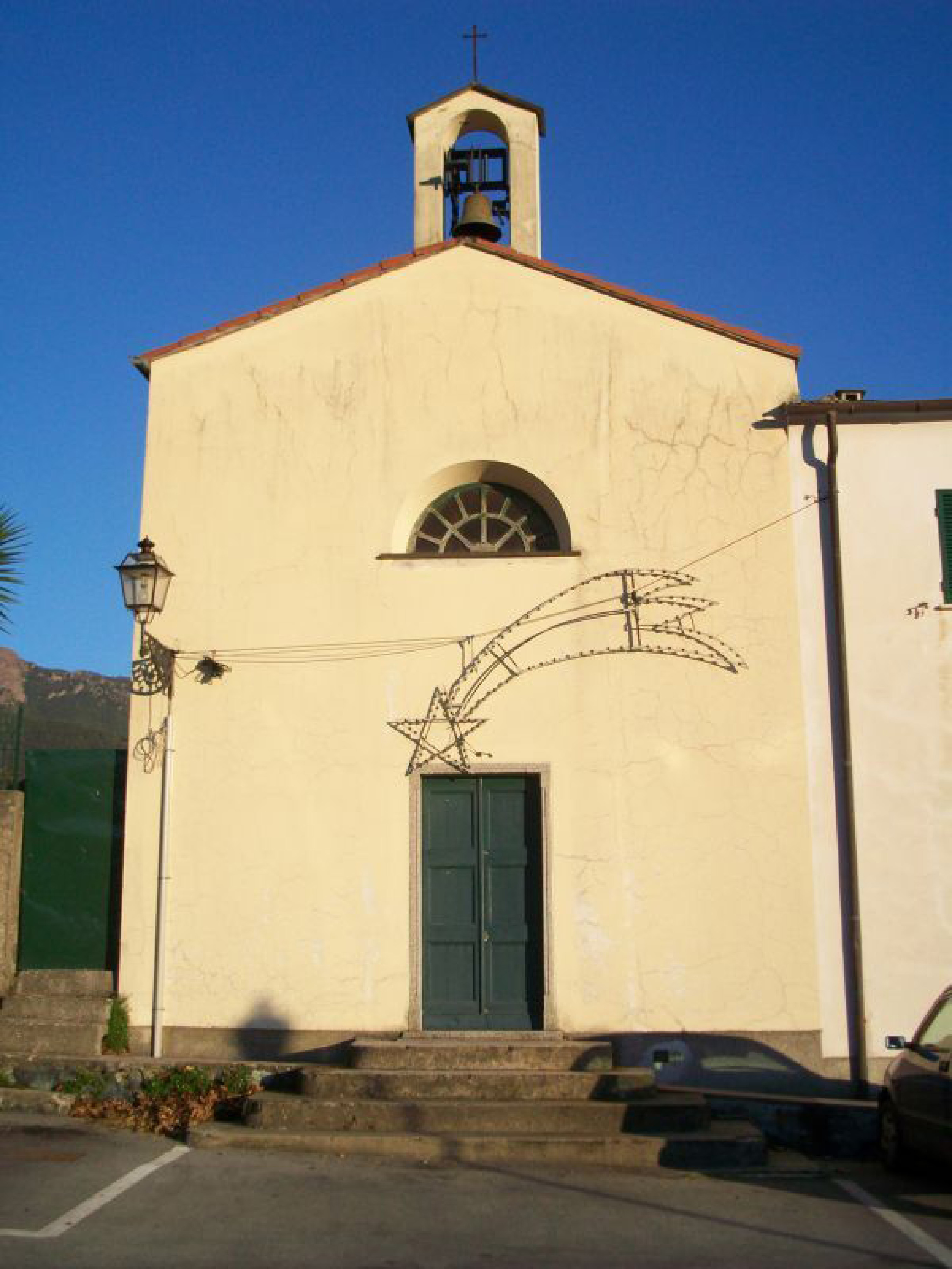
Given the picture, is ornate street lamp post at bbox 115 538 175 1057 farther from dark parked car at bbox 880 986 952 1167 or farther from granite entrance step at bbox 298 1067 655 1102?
dark parked car at bbox 880 986 952 1167

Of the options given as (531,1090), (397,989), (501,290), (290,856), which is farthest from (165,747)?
(501,290)

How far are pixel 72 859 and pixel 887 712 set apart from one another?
24.9 feet

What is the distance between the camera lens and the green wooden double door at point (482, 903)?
36.3ft

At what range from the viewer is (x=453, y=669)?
11492mm

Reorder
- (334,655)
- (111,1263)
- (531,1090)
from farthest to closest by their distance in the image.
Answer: (334,655) < (531,1090) < (111,1263)

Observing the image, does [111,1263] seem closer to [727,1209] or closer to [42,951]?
[727,1209]

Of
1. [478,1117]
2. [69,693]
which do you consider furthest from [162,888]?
[69,693]

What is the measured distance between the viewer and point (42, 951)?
38.2ft

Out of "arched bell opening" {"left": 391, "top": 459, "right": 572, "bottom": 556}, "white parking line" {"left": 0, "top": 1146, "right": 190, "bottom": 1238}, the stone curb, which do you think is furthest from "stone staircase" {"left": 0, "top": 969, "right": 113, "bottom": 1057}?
"arched bell opening" {"left": 391, "top": 459, "right": 572, "bottom": 556}

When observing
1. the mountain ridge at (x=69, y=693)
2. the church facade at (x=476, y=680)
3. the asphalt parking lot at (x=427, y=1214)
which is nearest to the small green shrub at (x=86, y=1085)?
the church facade at (x=476, y=680)

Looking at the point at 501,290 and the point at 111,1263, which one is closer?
the point at 111,1263

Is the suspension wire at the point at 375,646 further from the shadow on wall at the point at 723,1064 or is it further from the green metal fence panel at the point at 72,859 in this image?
the shadow on wall at the point at 723,1064

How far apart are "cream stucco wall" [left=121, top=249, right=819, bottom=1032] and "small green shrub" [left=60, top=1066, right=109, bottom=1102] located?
783 mm

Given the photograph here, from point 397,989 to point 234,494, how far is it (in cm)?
481
